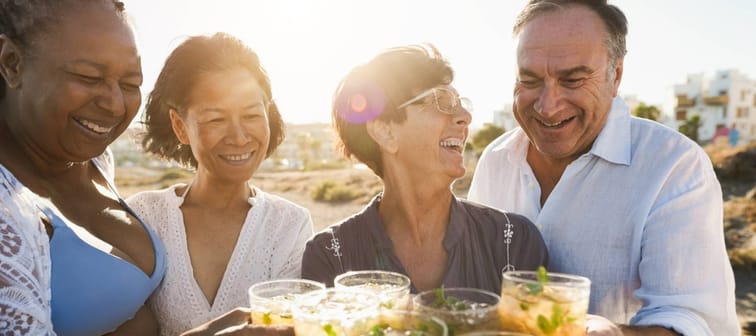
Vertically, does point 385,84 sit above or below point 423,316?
above

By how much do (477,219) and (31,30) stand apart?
2.38 m

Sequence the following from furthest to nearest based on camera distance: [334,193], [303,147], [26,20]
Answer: [303,147] → [334,193] → [26,20]

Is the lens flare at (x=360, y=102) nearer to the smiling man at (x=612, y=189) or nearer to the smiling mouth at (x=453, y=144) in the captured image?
the smiling mouth at (x=453, y=144)

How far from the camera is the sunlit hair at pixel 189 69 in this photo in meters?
3.30

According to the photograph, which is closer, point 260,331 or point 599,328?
point 260,331

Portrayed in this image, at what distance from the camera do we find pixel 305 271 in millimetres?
2949

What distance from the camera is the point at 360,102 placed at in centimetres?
329

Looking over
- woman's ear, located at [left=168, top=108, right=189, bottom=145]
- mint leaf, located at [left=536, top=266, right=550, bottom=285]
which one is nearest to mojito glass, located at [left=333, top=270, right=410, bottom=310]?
mint leaf, located at [left=536, top=266, right=550, bottom=285]

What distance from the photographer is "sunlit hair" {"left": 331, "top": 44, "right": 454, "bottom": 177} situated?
3.11 m

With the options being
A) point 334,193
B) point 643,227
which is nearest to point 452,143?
point 643,227

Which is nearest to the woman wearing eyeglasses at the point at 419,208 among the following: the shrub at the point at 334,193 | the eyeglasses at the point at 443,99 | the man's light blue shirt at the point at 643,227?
the eyeglasses at the point at 443,99

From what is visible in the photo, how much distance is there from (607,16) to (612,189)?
3.40 feet

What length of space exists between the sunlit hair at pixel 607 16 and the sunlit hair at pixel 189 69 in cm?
173

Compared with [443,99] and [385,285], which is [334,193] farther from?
[385,285]
